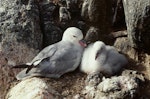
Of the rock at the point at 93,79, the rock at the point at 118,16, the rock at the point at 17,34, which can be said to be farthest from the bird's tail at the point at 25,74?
the rock at the point at 118,16

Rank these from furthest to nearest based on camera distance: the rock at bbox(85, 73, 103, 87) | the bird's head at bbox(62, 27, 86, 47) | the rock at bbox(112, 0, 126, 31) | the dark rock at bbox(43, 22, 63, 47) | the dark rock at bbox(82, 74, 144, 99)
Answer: the rock at bbox(112, 0, 126, 31), the dark rock at bbox(43, 22, 63, 47), the bird's head at bbox(62, 27, 86, 47), the rock at bbox(85, 73, 103, 87), the dark rock at bbox(82, 74, 144, 99)

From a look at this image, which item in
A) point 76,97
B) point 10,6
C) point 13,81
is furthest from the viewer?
point 10,6

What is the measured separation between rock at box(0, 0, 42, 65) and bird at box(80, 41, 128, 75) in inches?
19.4

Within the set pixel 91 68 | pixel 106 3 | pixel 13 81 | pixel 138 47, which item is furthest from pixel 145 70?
pixel 13 81

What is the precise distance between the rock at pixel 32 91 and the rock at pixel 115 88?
0.90 ft

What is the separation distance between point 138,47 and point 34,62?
93cm

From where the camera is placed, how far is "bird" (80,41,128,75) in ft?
13.0

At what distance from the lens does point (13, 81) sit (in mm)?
4043

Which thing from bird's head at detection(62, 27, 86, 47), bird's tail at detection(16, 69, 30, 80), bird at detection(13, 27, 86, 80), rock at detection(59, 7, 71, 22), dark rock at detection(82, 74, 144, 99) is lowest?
dark rock at detection(82, 74, 144, 99)

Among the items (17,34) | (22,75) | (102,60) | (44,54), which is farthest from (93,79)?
(17,34)

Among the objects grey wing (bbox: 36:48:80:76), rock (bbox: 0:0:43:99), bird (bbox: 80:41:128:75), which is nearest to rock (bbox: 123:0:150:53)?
bird (bbox: 80:41:128:75)

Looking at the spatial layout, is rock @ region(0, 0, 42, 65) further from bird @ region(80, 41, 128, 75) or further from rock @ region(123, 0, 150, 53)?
rock @ region(123, 0, 150, 53)

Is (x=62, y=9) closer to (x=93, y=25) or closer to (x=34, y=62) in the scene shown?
(x=93, y=25)

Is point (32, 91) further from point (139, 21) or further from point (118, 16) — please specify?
point (118, 16)
